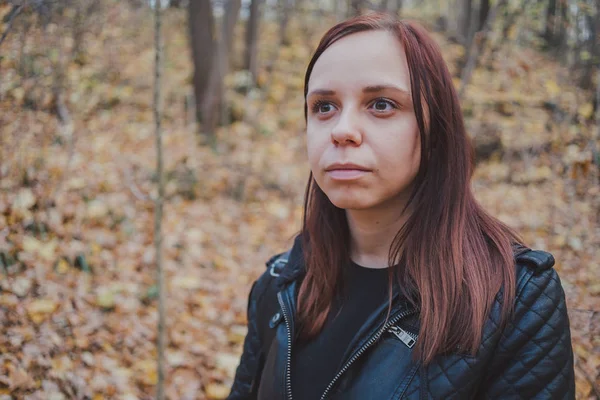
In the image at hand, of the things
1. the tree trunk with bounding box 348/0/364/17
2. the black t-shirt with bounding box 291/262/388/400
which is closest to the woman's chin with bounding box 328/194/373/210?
the black t-shirt with bounding box 291/262/388/400

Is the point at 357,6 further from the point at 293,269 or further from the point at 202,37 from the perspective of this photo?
the point at 202,37

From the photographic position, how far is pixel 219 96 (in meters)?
8.37

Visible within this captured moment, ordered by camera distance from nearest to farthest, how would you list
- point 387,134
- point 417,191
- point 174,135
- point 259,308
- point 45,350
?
point 387,134, point 417,191, point 259,308, point 45,350, point 174,135

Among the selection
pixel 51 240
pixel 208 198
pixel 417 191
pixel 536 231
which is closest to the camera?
pixel 417 191

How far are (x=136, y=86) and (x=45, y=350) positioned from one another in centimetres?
781

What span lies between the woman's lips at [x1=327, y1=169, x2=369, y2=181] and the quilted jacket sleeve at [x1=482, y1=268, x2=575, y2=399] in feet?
1.83

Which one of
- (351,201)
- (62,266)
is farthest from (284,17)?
(351,201)

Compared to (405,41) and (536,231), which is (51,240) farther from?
(536,231)

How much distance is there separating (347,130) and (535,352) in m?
0.80

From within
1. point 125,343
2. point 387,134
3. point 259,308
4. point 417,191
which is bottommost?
point 125,343

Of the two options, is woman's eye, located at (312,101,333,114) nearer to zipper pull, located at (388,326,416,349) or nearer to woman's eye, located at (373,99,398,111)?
woman's eye, located at (373,99,398,111)

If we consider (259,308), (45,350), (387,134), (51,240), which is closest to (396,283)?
(387,134)

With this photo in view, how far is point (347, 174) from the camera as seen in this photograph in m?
1.31

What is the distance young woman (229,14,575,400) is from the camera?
1199mm
